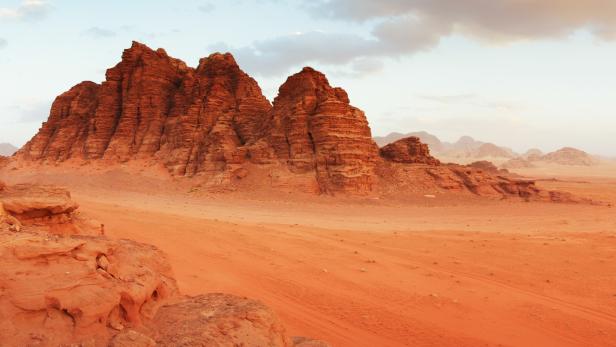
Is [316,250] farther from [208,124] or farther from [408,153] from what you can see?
[208,124]

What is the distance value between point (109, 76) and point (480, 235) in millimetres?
39508

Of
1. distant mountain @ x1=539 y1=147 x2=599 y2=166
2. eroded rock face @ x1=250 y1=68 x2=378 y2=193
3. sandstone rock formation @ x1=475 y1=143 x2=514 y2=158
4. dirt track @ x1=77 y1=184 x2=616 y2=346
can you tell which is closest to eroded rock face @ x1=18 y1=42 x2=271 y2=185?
eroded rock face @ x1=250 y1=68 x2=378 y2=193

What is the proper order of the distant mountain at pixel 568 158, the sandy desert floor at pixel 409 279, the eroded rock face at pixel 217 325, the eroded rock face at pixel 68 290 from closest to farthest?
the eroded rock face at pixel 68 290 < the eroded rock face at pixel 217 325 < the sandy desert floor at pixel 409 279 < the distant mountain at pixel 568 158

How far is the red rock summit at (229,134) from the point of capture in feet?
93.9

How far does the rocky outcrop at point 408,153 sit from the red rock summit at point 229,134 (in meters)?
0.08

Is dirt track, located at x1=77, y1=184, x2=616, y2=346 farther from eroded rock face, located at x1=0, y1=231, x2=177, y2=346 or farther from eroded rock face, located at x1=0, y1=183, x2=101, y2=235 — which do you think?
eroded rock face, located at x1=0, y1=231, x2=177, y2=346

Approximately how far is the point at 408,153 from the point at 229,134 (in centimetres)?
1357

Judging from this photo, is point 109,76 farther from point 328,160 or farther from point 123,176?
point 328,160

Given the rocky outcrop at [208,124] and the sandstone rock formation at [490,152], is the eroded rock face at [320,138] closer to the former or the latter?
the rocky outcrop at [208,124]

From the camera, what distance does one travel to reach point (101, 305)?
3434 mm

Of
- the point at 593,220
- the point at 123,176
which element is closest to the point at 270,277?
the point at 593,220

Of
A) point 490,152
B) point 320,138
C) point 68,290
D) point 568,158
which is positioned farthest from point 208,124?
point 490,152

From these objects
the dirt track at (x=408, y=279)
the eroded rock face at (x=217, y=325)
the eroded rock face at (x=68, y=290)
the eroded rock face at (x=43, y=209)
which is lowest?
the dirt track at (x=408, y=279)

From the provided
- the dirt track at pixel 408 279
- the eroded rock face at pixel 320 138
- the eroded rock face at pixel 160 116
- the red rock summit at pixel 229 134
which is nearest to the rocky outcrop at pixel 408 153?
the red rock summit at pixel 229 134
